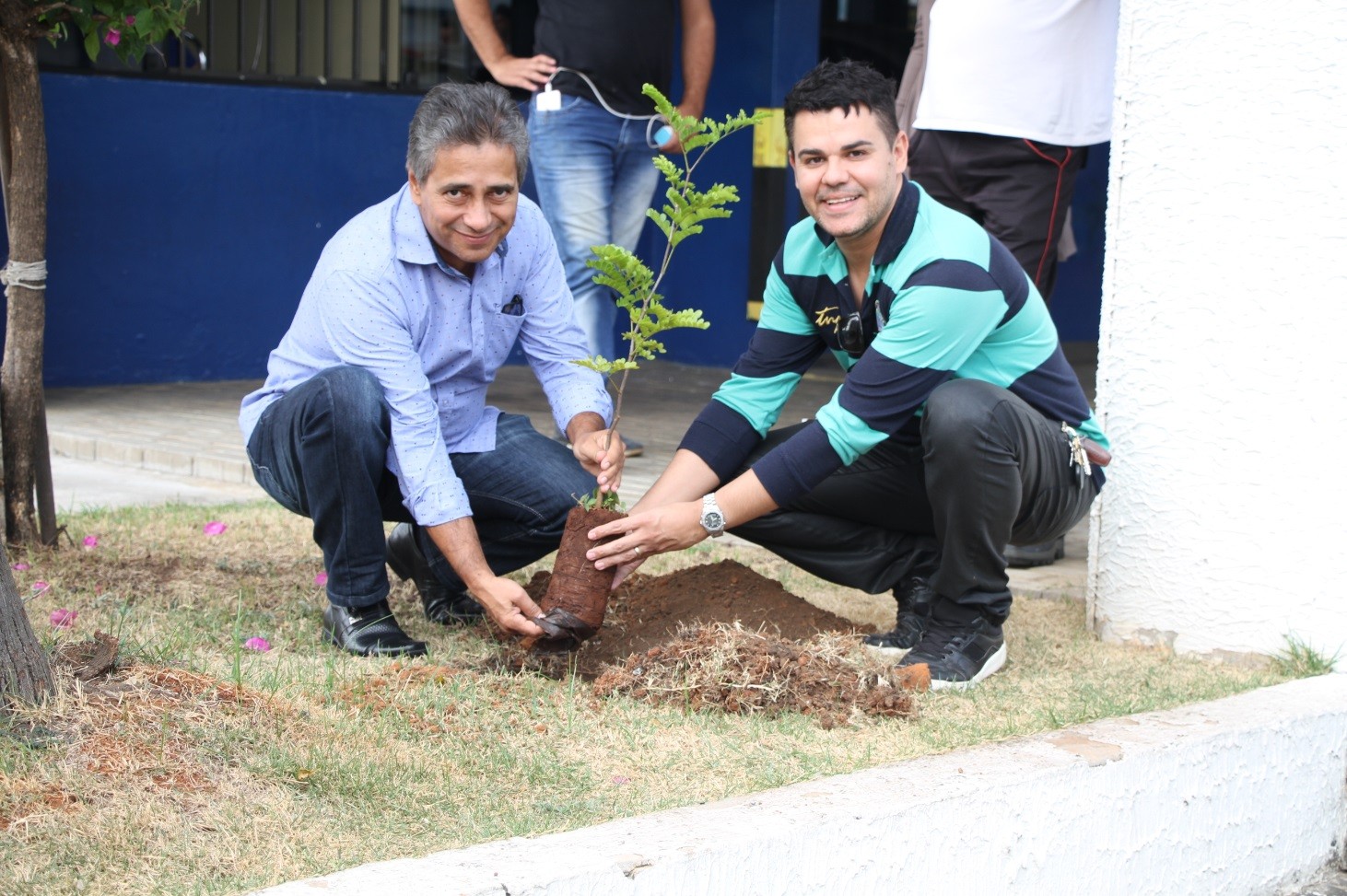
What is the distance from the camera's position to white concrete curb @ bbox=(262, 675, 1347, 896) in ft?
7.20

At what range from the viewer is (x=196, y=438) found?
6.11 m

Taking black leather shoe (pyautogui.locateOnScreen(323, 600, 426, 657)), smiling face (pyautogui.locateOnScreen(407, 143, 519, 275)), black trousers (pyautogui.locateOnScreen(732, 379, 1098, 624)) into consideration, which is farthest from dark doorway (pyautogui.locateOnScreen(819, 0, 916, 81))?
black leather shoe (pyautogui.locateOnScreen(323, 600, 426, 657))

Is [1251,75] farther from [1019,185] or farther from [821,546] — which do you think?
[821,546]

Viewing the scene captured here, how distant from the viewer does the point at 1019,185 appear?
4453 millimetres

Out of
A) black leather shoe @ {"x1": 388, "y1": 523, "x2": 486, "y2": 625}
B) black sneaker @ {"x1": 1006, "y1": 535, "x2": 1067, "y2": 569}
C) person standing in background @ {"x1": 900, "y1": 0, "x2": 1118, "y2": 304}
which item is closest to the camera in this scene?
black leather shoe @ {"x1": 388, "y1": 523, "x2": 486, "y2": 625}

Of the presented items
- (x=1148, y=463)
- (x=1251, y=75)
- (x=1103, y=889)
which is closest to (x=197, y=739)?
(x=1103, y=889)

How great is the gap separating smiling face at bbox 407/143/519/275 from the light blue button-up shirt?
3.5 inches

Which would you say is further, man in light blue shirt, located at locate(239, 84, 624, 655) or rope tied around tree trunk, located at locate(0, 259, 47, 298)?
rope tied around tree trunk, located at locate(0, 259, 47, 298)

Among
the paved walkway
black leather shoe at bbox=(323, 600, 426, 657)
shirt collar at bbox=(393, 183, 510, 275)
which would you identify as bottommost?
the paved walkway

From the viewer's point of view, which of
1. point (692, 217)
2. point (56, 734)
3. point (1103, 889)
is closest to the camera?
point (56, 734)

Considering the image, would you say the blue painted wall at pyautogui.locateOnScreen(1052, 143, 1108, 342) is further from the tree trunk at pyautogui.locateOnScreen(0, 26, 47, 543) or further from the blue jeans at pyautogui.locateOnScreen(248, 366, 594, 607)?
the tree trunk at pyautogui.locateOnScreen(0, 26, 47, 543)

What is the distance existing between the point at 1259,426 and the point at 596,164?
2.79m

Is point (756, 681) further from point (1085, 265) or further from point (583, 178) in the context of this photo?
point (1085, 265)

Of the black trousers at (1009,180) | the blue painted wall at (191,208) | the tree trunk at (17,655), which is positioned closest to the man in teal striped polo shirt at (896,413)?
the black trousers at (1009,180)
